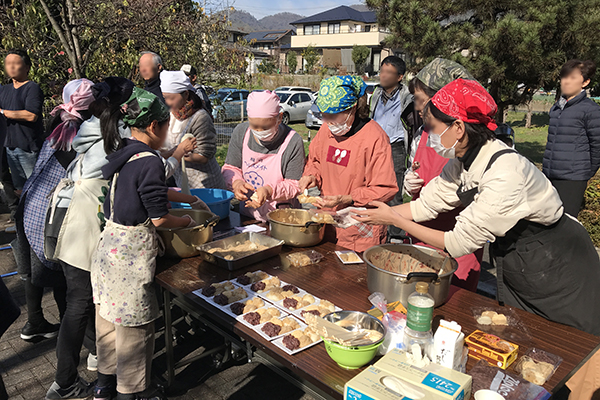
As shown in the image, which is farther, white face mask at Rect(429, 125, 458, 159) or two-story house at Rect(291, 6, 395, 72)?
two-story house at Rect(291, 6, 395, 72)

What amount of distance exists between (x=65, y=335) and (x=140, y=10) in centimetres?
509

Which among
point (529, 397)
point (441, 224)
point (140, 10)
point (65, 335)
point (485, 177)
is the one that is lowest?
point (65, 335)

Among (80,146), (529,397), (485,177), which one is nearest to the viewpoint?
(529,397)

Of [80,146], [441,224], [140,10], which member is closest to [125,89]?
[80,146]

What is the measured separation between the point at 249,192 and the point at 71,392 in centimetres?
178

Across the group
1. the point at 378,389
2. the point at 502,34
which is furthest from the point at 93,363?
the point at 502,34

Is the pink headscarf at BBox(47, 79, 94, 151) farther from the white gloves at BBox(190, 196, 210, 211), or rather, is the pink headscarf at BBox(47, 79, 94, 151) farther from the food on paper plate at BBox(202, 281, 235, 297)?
the food on paper plate at BBox(202, 281, 235, 297)

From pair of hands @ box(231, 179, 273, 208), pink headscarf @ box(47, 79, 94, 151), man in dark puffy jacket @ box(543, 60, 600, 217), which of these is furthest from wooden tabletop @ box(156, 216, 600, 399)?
man in dark puffy jacket @ box(543, 60, 600, 217)

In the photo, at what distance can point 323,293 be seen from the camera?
2.20 metres

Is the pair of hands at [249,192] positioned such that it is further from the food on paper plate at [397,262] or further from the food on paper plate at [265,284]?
the food on paper plate at [397,262]

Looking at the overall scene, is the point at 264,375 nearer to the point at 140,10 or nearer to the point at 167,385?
the point at 167,385

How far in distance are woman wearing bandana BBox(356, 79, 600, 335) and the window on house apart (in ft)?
178

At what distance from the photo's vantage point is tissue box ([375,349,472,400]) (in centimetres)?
130

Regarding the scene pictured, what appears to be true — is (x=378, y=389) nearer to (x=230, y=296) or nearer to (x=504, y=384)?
(x=504, y=384)
